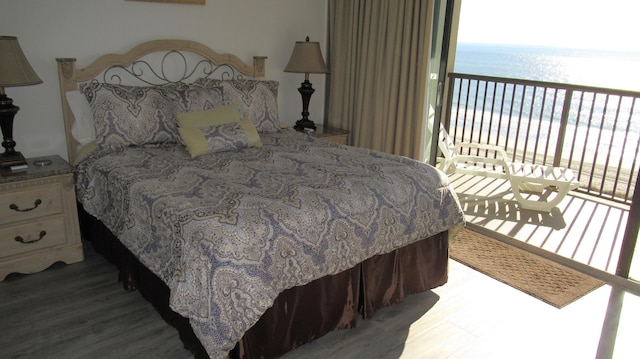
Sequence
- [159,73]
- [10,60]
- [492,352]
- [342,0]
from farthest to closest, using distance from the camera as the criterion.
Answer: [342,0], [159,73], [10,60], [492,352]

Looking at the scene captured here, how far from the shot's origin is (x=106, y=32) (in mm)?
3191

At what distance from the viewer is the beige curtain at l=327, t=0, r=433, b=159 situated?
3662 millimetres

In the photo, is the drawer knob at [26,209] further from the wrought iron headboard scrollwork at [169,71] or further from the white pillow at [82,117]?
the wrought iron headboard scrollwork at [169,71]

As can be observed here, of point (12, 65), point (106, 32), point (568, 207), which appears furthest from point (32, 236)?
point (568, 207)

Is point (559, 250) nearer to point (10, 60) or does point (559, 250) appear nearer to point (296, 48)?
point (296, 48)

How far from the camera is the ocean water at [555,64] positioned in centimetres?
804

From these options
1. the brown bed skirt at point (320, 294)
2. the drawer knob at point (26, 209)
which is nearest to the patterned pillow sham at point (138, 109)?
the drawer knob at point (26, 209)

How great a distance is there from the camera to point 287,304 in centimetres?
201

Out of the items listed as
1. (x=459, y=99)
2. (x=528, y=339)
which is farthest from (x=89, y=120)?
(x=459, y=99)

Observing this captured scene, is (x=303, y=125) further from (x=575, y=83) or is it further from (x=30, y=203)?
(x=575, y=83)

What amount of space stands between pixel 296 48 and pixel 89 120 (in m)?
1.72

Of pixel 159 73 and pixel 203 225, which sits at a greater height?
pixel 159 73

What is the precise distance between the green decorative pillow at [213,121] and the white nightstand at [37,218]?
712 mm

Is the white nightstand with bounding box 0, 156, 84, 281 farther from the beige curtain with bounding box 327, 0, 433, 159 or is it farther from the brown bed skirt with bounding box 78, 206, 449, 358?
the beige curtain with bounding box 327, 0, 433, 159
